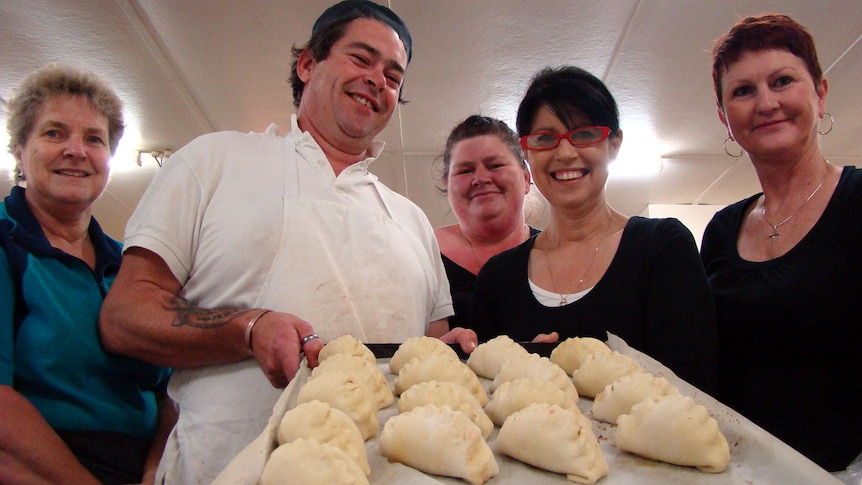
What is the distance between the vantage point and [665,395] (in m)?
0.84

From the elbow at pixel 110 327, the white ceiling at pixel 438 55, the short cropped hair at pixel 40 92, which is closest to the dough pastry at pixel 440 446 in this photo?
the elbow at pixel 110 327

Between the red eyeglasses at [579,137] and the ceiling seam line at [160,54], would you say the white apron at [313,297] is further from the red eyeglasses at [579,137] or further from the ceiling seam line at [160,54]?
the ceiling seam line at [160,54]

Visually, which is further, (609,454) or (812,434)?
(812,434)

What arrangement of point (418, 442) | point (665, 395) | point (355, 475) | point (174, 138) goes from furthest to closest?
1. point (174, 138)
2. point (665, 395)
3. point (418, 442)
4. point (355, 475)

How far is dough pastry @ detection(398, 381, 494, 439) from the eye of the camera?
84 cm

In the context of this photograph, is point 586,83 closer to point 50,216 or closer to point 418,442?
point 418,442

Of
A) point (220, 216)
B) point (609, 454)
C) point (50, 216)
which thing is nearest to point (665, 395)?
point (609, 454)

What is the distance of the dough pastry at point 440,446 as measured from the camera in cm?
68

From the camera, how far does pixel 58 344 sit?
116 cm

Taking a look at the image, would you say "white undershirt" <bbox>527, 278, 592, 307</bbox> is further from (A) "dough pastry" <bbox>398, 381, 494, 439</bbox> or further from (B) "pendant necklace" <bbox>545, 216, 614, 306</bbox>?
(A) "dough pastry" <bbox>398, 381, 494, 439</bbox>

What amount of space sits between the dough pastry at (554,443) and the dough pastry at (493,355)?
1.01 ft

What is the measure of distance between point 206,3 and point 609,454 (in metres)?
2.31

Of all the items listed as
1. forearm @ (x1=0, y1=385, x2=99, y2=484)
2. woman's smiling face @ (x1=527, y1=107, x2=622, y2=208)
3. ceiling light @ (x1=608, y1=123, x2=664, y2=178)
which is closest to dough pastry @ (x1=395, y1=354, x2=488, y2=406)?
woman's smiling face @ (x1=527, y1=107, x2=622, y2=208)

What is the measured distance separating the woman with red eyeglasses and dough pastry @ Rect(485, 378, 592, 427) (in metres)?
0.28
